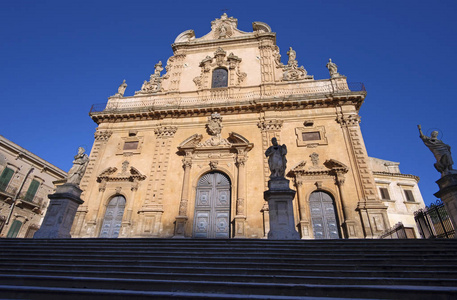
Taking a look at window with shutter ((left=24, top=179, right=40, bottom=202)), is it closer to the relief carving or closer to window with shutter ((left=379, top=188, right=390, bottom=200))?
the relief carving

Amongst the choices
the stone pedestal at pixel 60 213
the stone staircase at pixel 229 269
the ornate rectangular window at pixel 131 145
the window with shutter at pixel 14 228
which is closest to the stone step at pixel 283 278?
the stone staircase at pixel 229 269

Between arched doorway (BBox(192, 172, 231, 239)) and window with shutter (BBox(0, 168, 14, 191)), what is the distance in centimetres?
1500

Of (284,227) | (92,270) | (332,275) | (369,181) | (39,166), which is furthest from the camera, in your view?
(39,166)

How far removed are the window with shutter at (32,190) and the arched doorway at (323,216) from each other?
20.9 meters

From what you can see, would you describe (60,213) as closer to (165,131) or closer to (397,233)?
(165,131)

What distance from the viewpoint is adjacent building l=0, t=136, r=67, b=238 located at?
17.9m

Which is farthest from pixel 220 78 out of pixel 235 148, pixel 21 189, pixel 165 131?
pixel 21 189

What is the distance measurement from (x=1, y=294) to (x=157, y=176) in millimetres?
10002

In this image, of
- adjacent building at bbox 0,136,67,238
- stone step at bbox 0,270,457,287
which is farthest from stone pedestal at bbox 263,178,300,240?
adjacent building at bbox 0,136,67,238

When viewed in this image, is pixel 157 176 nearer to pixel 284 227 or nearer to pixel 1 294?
pixel 284 227

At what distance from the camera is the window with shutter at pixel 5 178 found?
17.8 metres

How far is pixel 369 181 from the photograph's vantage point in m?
11.8

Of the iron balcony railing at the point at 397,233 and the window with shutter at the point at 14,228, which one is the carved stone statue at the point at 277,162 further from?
the window with shutter at the point at 14,228

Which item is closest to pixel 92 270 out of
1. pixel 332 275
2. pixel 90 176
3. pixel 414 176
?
pixel 332 275
